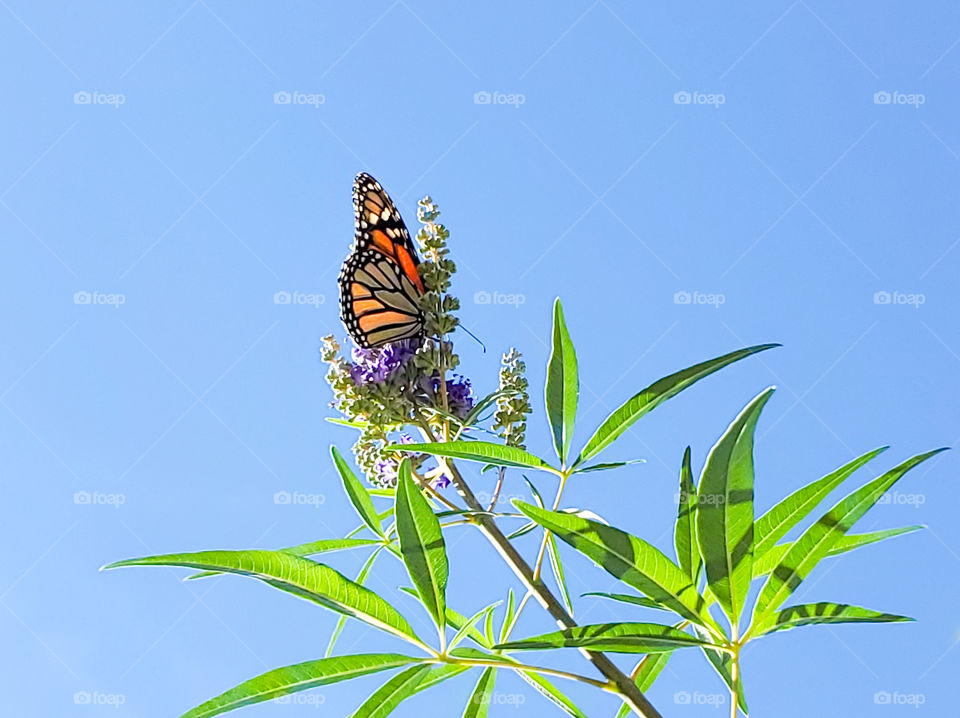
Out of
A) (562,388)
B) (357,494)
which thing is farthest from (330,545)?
(562,388)

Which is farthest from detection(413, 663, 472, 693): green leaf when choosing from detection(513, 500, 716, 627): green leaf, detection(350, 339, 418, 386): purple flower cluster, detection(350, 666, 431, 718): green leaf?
detection(350, 339, 418, 386): purple flower cluster

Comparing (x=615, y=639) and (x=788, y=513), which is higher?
(x=788, y=513)

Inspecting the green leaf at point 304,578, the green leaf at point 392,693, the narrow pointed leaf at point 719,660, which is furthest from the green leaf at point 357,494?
the narrow pointed leaf at point 719,660

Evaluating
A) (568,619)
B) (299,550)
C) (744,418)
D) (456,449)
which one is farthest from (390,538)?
(744,418)

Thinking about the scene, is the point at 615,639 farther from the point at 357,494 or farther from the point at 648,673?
the point at 357,494

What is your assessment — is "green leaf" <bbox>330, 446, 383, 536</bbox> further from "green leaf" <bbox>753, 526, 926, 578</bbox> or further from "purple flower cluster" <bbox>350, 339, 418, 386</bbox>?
"green leaf" <bbox>753, 526, 926, 578</bbox>

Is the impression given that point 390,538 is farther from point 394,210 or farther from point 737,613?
point 394,210
